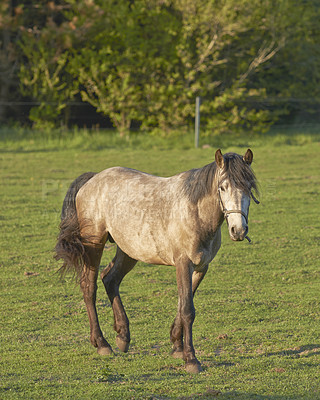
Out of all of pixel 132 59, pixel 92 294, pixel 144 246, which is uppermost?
pixel 132 59

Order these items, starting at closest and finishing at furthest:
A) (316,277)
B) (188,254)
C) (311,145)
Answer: (188,254), (316,277), (311,145)

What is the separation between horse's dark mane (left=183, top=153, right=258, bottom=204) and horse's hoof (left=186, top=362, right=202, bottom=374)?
1.35 m

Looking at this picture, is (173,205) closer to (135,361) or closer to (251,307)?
(135,361)

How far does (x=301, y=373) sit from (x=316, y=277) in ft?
10.9

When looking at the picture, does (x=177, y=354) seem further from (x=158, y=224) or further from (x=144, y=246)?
(x=158, y=224)

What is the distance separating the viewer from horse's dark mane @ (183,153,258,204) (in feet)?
17.0

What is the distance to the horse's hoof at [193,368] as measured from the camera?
5.39 m

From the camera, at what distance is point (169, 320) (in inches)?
270

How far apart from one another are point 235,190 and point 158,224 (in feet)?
3.25

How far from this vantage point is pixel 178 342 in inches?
230

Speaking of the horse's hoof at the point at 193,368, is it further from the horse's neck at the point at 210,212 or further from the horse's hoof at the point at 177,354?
the horse's neck at the point at 210,212

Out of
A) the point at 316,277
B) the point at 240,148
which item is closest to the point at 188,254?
the point at 316,277

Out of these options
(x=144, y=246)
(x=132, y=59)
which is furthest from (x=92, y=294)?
(x=132, y=59)

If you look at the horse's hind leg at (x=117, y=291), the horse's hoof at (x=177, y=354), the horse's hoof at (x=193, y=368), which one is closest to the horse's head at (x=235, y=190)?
the horse's hoof at (x=193, y=368)
